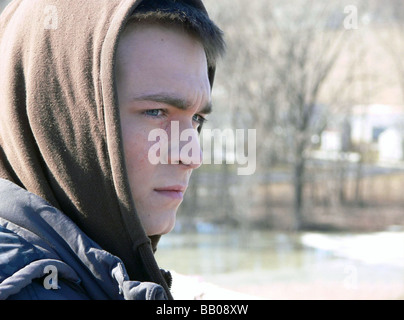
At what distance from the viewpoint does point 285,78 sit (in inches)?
520

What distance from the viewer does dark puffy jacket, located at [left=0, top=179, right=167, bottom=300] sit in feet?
3.66

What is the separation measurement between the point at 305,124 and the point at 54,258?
12.3m

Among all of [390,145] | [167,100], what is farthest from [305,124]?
[167,100]

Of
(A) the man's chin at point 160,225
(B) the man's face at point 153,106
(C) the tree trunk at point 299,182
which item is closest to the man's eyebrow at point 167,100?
(B) the man's face at point 153,106

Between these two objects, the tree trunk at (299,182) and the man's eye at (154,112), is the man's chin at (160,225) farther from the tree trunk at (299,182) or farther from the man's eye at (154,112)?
the tree trunk at (299,182)

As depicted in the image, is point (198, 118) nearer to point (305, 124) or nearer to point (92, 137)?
point (92, 137)

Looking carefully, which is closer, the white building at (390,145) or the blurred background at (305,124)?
the blurred background at (305,124)

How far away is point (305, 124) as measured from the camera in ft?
43.0

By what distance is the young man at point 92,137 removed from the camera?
1.19 meters

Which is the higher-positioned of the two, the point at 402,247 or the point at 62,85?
the point at 62,85

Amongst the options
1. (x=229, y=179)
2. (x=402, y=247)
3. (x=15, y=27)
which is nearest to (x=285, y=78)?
(x=229, y=179)

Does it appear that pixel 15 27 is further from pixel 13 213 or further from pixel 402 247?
pixel 402 247

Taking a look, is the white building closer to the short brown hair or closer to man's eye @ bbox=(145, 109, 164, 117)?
the short brown hair

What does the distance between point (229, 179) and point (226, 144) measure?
2.65ft
